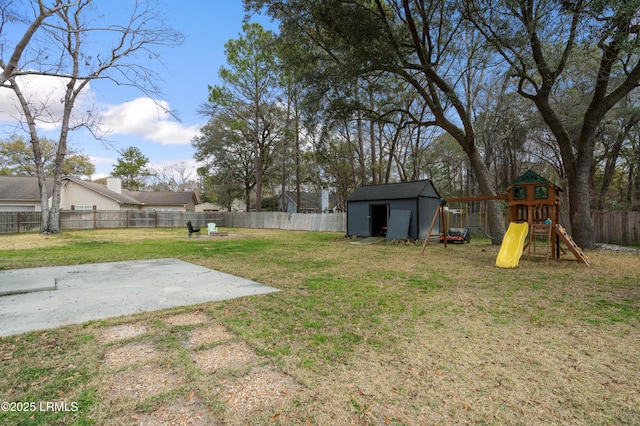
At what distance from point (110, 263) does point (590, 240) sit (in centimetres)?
1268

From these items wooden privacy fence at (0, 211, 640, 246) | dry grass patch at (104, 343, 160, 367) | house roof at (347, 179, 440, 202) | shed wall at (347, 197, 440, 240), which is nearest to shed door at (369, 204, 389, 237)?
shed wall at (347, 197, 440, 240)

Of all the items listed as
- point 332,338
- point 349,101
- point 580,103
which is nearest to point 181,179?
point 349,101

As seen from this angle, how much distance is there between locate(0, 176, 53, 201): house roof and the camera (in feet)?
73.0

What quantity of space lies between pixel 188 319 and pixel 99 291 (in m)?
2.06

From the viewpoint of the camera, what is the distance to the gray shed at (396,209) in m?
12.5

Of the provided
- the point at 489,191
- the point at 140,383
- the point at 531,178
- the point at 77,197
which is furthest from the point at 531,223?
the point at 77,197

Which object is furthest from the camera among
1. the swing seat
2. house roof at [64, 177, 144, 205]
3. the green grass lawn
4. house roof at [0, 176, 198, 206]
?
house roof at [64, 177, 144, 205]

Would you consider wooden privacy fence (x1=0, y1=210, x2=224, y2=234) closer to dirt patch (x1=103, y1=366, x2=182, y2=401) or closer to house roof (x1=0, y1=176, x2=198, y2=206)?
house roof (x1=0, y1=176, x2=198, y2=206)

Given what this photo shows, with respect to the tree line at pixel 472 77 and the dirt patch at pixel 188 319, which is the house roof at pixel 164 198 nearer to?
the tree line at pixel 472 77

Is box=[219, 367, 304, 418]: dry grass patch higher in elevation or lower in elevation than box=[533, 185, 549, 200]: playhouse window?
lower

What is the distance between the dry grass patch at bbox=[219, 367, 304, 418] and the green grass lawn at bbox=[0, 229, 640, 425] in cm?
6

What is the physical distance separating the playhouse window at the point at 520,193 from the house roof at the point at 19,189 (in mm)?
28768

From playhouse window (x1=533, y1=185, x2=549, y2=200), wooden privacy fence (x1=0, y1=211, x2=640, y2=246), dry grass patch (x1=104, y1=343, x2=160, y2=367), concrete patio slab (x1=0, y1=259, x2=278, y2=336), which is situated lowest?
dry grass patch (x1=104, y1=343, x2=160, y2=367)

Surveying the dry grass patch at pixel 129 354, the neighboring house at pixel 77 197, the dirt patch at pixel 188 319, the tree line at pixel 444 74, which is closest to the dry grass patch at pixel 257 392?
the dry grass patch at pixel 129 354
